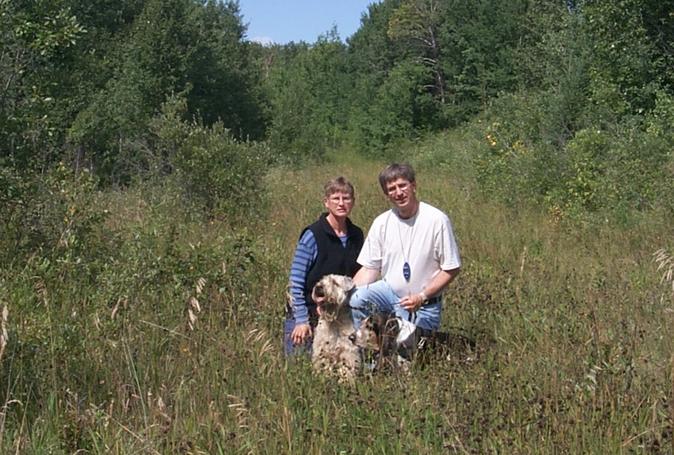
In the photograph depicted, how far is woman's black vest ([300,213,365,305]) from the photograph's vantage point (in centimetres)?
485

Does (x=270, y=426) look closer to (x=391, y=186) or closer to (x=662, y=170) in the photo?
(x=391, y=186)

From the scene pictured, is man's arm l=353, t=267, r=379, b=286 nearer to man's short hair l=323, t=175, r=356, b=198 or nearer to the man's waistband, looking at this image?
the man's waistband

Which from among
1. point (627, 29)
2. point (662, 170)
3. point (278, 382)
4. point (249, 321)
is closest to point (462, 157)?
point (627, 29)

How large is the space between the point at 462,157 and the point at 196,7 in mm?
19107

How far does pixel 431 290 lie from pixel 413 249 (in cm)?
28

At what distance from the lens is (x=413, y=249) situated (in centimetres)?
459

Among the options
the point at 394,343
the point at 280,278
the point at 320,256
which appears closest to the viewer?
the point at 394,343

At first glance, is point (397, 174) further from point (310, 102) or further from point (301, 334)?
point (310, 102)

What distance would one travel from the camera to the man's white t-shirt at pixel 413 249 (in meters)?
4.55

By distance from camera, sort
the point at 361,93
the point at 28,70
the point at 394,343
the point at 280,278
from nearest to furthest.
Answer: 1. the point at 394,343
2. the point at 28,70
3. the point at 280,278
4. the point at 361,93

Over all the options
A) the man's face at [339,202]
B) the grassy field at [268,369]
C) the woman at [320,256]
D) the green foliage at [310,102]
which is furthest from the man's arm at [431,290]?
the green foliage at [310,102]

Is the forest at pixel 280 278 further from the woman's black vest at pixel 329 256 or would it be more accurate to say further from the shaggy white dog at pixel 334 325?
the woman's black vest at pixel 329 256

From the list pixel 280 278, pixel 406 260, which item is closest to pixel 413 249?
pixel 406 260

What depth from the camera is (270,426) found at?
10.7 feet
